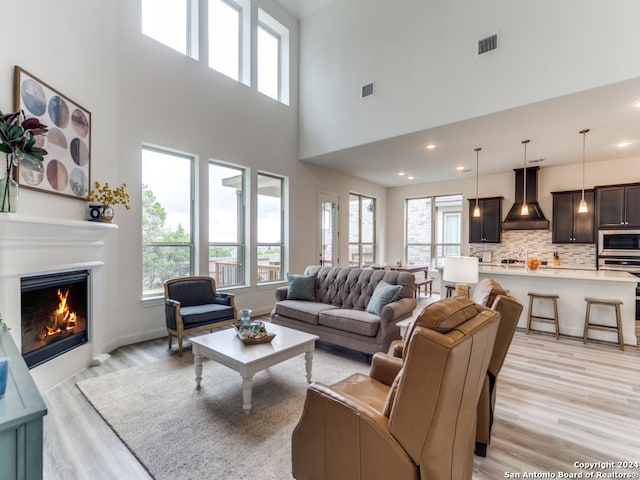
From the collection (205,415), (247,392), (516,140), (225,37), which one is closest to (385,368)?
(247,392)

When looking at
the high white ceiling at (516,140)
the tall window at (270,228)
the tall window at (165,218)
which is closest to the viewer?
the high white ceiling at (516,140)

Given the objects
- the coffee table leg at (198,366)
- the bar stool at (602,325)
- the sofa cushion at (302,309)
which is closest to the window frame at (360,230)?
the sofa cushion at (302,309)

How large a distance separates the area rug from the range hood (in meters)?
5.43

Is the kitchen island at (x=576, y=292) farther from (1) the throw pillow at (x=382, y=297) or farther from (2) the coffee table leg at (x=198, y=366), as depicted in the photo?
(2) the coffee table leg at (x=198, y=366)

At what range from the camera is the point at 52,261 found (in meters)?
2.83

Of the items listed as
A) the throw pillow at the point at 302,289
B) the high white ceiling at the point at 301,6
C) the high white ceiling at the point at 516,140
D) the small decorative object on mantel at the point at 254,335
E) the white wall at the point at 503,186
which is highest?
the high white ceiling at the point at 301,6

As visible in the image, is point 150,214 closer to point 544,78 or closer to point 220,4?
point 220,4

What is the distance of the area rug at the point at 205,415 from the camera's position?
1837mm

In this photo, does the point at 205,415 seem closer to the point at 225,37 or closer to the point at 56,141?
the point at 56,141

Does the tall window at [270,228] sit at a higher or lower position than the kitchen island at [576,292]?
higher

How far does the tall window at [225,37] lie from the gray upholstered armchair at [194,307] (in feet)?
11.6

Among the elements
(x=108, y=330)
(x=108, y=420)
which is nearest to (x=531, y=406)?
(x=108, y=420)

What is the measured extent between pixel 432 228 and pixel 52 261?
803cm

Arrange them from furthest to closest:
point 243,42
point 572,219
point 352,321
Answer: point 572,219 → point 243,42 → point 352,321
